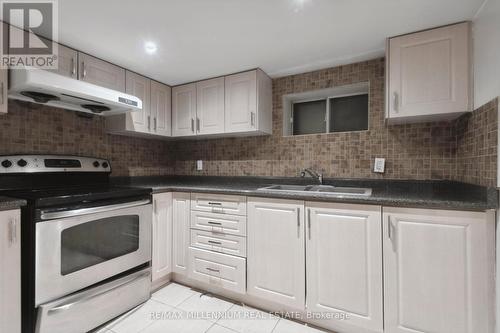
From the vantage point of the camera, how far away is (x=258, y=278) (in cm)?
174

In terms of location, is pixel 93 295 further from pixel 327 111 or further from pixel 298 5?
pixel 327 111

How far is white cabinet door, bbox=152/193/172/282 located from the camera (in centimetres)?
198

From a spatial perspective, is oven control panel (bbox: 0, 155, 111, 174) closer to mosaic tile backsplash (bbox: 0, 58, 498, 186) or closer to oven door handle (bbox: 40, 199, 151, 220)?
mosaic tile backsplash (bbox: 0, 58, 498, 186)

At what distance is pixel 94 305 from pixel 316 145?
6.88 feet

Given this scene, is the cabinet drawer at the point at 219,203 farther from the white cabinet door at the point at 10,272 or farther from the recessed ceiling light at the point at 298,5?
the recessed ceiling light at the point at 298,5

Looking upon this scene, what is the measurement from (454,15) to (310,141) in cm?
125

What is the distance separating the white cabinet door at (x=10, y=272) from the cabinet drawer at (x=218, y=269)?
1080 millimetres

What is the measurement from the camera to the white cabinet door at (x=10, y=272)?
46.3 inches

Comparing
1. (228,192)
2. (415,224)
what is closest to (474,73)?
(415,224)

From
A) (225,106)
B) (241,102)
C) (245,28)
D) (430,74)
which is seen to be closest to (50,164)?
(225,106)

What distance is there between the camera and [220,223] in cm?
190

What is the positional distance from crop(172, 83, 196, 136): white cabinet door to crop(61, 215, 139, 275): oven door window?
1.11m

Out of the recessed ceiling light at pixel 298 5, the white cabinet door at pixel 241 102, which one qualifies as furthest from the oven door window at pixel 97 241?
the recessed ceiling light at pixel 298 5

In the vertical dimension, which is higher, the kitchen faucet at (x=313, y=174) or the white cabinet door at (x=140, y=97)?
the white cabinet door at (x=140, y=97)
